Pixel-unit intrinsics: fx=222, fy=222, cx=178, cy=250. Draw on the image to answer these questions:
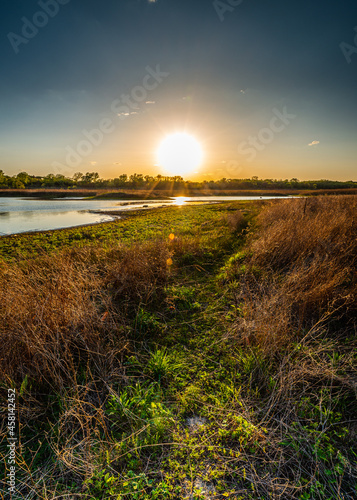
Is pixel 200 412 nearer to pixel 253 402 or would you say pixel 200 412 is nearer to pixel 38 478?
pixel 253 402

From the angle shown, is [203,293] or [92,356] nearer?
[92,356]

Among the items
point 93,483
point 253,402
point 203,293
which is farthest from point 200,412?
point 203,293

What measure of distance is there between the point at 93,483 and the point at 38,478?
50cm

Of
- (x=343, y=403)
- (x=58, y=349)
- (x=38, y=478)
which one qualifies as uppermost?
(x=58, y=349)

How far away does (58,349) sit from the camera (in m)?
2.87

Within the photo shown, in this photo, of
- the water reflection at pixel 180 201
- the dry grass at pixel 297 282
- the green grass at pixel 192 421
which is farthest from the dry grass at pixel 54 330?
the water reflection at pixel 180 201

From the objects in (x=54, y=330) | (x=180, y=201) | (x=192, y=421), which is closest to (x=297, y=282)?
(x=192, y=421)

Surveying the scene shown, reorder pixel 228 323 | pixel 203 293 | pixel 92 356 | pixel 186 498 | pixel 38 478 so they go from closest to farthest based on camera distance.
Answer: pixel 186 498
pixel 38 478
pixel 92 356
pixel 228 323
pixel 203 293

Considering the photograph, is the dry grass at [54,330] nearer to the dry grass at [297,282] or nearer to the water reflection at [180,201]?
the dry grass at [297,282]

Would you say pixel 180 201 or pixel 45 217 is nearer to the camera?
pixel 45 217

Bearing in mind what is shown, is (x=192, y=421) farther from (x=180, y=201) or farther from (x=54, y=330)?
(x=180, y=201)
